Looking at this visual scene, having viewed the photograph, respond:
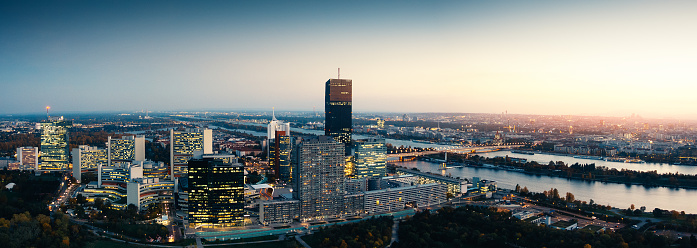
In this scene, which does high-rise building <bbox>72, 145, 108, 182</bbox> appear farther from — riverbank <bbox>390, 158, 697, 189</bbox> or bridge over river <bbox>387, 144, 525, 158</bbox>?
riverbank <bbox>390, 158, 697, 189</bbox>

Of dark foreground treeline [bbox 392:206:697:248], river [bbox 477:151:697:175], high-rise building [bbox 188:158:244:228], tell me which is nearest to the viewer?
dark foreground treeline [bbox 392:206:697:248]

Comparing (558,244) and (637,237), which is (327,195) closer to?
(558,244)

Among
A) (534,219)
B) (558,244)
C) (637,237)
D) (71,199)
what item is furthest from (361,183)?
(71,199)

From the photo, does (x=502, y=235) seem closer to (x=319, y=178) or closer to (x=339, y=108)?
(x=319, y=178)

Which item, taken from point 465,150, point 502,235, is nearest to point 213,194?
point 502,235

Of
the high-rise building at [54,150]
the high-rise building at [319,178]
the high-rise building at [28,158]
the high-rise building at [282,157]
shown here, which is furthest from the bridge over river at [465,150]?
the high-rise building at [28,158]

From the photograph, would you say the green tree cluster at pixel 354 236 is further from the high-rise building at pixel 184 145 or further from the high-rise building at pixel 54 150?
the high-rise building at pixel 54 150

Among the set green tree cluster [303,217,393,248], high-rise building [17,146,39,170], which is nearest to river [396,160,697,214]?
green tree cluster [303,217,393,248]
